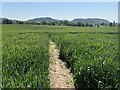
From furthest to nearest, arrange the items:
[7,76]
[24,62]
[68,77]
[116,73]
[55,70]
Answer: [55,70], [68,77], [24,62], [116,73], [7,76]

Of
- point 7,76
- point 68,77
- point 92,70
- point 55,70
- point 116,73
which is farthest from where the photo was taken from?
point 55,70

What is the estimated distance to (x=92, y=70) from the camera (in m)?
10.3

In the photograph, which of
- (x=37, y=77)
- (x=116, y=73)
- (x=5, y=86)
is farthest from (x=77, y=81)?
(x=5, y=86)

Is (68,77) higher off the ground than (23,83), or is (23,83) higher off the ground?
(23,83)

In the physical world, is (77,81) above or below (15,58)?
below

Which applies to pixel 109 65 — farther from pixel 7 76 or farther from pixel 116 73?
pixel 7 76

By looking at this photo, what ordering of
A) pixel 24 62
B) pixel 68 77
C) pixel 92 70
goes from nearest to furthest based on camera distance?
1. pixel 92 70
2. pixel 24 62
3. pixel 68 77

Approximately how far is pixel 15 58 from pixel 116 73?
401 centimetres

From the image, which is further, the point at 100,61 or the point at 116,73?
the point at 100,61

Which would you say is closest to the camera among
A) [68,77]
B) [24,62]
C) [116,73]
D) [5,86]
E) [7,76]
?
[5,86]

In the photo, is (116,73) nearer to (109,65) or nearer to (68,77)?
(109,65)

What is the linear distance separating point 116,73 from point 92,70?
43.5 inches

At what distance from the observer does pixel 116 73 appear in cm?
940

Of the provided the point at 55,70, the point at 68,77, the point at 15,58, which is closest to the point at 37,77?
the point at 15,58
